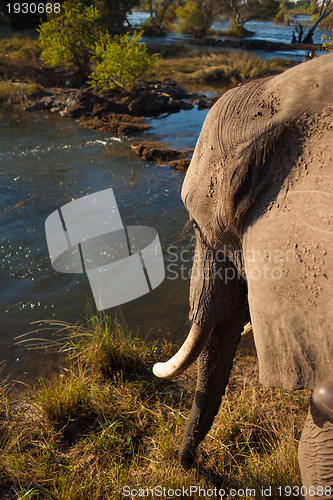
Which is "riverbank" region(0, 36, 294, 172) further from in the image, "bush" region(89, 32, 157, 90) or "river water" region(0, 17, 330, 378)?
"river water" region(0, 17, 330, 378)

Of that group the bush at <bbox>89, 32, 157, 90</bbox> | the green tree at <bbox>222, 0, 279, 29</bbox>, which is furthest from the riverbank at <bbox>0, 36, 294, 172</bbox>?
the green tree at <bbox>222, 0, 279, 29</bbox>

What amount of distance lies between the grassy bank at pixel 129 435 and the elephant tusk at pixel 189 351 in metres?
0.68

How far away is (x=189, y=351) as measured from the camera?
1.62 meters

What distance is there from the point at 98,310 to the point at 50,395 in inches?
59.0

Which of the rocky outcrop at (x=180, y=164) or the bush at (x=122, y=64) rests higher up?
the bush at (x=122, y=64)

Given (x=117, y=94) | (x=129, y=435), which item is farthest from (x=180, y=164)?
(x=117, y=94)

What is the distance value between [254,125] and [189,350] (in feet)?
3.05

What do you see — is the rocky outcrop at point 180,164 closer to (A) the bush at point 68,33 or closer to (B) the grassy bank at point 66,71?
(B) the grassy bank at point 66,71

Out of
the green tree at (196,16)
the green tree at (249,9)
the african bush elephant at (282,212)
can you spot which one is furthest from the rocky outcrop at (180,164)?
the green tree at (249,9)

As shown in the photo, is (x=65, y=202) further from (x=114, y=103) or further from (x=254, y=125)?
(x=114, y=103)

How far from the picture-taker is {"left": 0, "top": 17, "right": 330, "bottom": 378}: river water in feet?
12.9

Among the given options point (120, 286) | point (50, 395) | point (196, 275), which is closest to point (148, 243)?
point (120, 286)

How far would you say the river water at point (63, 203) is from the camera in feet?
12.9

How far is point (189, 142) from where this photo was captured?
916 centimetres
